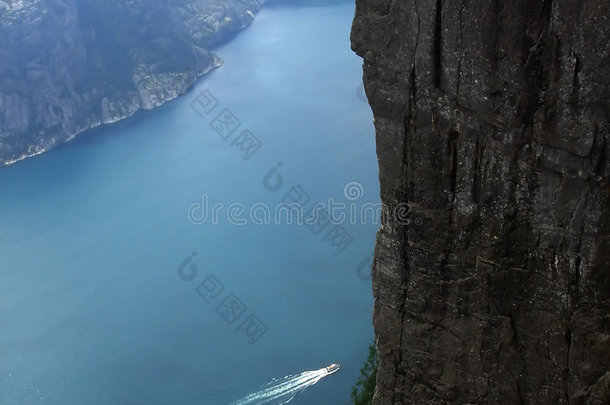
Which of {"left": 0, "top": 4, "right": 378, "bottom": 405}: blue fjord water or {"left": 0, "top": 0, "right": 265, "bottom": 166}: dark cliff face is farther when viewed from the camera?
{"left": 0, "top": 0, "right": 265, "bottom": 166}: dark cliff face

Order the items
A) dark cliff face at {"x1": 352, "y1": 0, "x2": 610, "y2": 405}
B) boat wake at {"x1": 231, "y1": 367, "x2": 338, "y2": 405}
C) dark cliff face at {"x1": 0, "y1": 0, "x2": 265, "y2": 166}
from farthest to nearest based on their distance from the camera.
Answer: dark cliff face at {"x1": 0, "y1": 0, "x2": 265, "y2": 166} → boat wake at {"x1": 231, "y1": 367, "x2": 338, "y2": 405} → dark cliff face at {"x1": 352, "y1": 0, "x2": 610, "y2": 405}

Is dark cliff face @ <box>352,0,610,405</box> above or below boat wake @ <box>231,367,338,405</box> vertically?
above

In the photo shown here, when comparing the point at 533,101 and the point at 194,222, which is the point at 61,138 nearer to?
the point at 194,222

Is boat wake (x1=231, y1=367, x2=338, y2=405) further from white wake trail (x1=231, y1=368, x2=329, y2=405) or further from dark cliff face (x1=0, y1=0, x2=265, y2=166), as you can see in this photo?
dark cliff face (x1=0, y1=0, x2=265, y2=166)

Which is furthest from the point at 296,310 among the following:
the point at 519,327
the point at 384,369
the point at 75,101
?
the point at 75,101

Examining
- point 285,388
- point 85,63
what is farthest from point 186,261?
point 85,63

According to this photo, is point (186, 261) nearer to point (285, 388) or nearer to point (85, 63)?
point (285, 388)

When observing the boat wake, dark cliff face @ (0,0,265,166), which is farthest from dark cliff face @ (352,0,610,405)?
dark cliff face @ (0,0,265,166)
